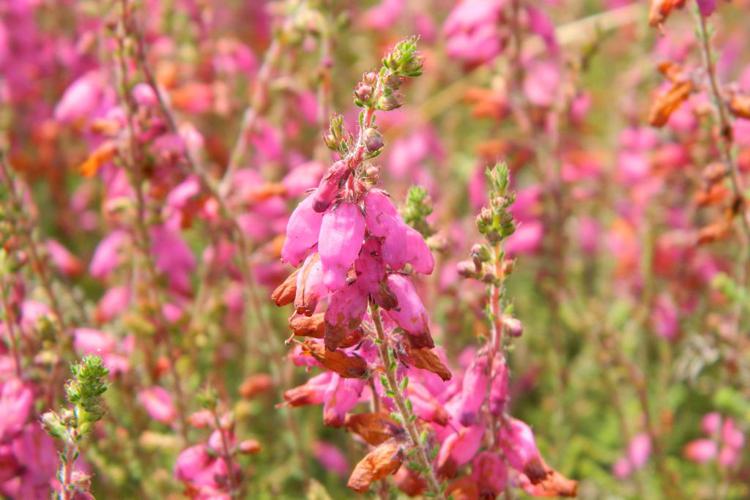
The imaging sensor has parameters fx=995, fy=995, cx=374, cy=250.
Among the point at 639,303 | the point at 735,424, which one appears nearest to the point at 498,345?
the point at 735,424

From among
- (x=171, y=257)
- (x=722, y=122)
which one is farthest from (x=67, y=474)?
(x=722, y=122)

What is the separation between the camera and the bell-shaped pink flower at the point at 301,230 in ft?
5.32

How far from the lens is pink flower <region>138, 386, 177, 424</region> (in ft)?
9.08

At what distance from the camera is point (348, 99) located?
17.1 ft

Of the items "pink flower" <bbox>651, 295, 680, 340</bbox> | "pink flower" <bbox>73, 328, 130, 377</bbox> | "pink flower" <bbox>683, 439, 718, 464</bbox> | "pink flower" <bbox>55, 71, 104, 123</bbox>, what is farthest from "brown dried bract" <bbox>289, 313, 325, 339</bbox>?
"pink flower" <bbox>651, 295, 680, 340</bbox>

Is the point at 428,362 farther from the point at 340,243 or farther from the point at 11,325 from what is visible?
the point at 11,325

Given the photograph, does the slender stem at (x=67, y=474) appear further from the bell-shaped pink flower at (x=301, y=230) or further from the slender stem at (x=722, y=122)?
the slender stem at (x=722, y=122)

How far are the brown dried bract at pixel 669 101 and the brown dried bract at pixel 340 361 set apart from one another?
1089 millimetres

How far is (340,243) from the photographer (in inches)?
59.6

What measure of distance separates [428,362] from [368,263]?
22cm

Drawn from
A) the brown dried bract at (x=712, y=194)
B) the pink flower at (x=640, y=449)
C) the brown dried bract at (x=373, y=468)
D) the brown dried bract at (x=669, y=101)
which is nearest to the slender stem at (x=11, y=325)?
the brown dried bract at (x=373, y=468)

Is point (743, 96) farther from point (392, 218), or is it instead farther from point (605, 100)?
point (605, 100)

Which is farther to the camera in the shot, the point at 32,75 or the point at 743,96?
the point at 32,75

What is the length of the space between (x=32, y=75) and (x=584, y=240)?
9.02 feet
